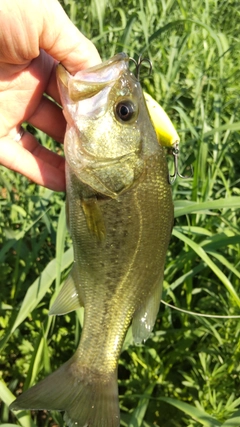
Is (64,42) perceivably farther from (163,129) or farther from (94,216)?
(94,216)

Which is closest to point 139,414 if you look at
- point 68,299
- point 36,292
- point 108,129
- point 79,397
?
point 79,397

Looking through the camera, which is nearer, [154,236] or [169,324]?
[154,236]

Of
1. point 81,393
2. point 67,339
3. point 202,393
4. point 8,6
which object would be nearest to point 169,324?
point 202,393

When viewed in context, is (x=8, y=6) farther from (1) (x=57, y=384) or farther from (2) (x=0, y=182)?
(1) (x=57, y=384)

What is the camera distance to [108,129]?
175cm

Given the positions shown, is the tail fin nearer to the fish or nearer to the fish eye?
the fish

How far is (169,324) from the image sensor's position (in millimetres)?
2340

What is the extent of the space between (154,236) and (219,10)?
2980 millimetres

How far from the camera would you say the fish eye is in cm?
172

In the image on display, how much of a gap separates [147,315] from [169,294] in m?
0.59

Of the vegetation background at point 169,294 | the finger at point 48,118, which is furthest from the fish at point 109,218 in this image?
the finger at point 48,118

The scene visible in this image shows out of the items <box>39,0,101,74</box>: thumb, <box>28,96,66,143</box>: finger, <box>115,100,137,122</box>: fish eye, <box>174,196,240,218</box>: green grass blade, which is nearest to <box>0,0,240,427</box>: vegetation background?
<box>174,196,240,218</box>: green grass blade

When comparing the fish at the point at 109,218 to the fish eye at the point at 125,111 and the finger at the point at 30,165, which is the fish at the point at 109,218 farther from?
the finger at the point at 30,165

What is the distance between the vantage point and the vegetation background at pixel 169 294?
6.75ft
